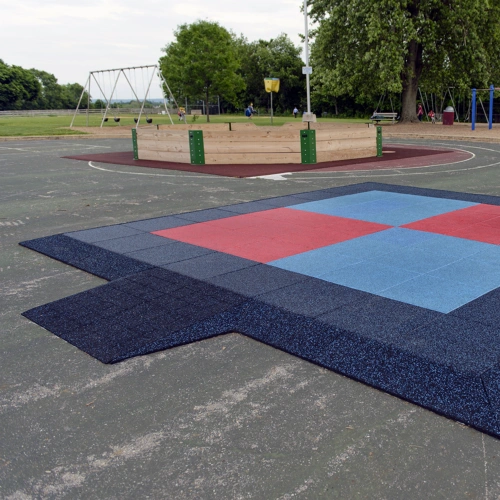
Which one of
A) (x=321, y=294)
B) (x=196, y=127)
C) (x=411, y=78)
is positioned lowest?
(x=321, y=294)

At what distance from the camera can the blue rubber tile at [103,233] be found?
8.95 meters

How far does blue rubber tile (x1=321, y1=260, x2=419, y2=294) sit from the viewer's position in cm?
628

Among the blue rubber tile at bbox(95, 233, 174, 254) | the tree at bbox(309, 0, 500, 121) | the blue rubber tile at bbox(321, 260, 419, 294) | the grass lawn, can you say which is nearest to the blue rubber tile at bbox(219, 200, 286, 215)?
the blue rubber tile at bbox(95, 233, 174, 254)

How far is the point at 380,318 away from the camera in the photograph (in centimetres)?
532

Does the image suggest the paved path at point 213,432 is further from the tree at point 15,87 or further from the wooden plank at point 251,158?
the tree at point 15,87

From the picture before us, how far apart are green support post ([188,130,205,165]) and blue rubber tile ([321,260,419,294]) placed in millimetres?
12654

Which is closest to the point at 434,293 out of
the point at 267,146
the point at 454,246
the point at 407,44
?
the point at 454,246

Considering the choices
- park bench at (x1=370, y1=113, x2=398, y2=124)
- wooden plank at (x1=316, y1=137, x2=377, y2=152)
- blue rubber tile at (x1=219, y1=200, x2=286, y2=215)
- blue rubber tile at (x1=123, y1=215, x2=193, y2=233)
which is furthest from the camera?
park bench at (x1=370, y1=113, x2=398, y2=124)

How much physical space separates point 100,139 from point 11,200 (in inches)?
862

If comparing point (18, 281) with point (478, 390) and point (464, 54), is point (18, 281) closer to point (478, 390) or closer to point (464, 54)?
point (478, 390)

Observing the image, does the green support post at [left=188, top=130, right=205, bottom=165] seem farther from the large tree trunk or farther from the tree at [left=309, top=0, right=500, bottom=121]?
the large tree trunk

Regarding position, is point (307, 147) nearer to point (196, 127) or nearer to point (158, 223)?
point (158, 223)

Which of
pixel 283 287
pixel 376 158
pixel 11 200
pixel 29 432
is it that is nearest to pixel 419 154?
pixel 376 158

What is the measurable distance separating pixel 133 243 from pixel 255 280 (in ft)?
8.76
